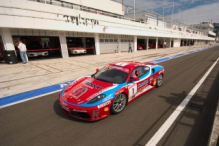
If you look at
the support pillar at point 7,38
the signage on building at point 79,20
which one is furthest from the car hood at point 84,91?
the signage on building at point 79,20

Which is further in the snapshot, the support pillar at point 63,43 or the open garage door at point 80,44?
the open garage door at point 80,44

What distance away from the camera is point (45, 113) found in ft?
10.6

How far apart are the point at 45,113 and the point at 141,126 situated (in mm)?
2606

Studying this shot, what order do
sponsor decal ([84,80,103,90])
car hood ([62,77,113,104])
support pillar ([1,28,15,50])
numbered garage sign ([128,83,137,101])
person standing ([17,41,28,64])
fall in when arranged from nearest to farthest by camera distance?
car hood ([62,77,113,104]) → sponsor decal ([84,80,103,90]) → numbered garage sign ([128,83,137,101]) → person standing ([17,41,28,64]) → support pillar ([1,28,15,50])

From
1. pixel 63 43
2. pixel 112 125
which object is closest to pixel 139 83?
pixel 112 125

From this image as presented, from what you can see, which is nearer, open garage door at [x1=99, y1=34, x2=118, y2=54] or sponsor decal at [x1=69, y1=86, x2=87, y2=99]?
sponsor decal at [x1=69, y1=86, x2=87, y2=99]

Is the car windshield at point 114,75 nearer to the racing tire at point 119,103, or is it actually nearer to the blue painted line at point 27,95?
the racing tire at point 119,103

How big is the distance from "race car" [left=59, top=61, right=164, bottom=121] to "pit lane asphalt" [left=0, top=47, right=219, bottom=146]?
0.24m

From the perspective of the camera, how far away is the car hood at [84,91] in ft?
9.16

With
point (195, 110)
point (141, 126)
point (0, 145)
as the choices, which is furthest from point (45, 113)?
point (195, 110)

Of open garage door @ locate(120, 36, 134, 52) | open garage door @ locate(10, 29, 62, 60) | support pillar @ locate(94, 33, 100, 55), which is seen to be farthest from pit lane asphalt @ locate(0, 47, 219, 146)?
open garage door @ locate(120, 36, 134, 52)

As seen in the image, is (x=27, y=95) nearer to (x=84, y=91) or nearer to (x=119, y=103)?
(x=84, y=91)

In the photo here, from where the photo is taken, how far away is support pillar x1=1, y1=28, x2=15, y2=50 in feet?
31.0

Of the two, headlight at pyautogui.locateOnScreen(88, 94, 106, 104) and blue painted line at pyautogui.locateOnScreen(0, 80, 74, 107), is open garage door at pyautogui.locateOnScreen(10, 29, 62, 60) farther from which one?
headlight at pyautogui.locateOnScreen(88, 94, 106, 104)
